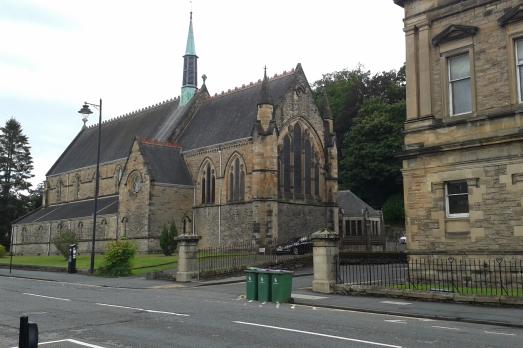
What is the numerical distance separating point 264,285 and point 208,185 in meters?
27.3

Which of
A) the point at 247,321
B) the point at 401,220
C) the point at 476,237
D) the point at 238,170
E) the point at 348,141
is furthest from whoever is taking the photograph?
the point at 348,141

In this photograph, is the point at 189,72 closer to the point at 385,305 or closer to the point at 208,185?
the point at 208,185

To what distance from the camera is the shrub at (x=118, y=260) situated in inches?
1107

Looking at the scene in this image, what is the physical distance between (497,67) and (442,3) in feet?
11.7

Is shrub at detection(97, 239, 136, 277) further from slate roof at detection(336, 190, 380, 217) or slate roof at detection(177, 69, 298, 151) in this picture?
slate roof at detection(336, 190, 380, 217)

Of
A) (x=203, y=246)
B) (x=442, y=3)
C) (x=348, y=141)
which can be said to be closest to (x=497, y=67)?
(x=442, y=3)

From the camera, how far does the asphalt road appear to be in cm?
920

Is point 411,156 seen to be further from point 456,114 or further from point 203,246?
point 203,246

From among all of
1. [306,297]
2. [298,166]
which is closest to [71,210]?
[298,166]

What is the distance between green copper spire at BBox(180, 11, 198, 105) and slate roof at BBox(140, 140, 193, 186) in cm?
899

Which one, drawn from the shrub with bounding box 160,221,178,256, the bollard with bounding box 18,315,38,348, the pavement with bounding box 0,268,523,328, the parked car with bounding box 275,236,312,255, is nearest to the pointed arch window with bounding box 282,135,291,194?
the parked car with bounding box 275,236,312,255

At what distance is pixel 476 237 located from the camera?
1855 centimetres

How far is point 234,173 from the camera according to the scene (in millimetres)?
41531

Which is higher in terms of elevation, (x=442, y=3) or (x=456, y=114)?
(x=442, y=3)
